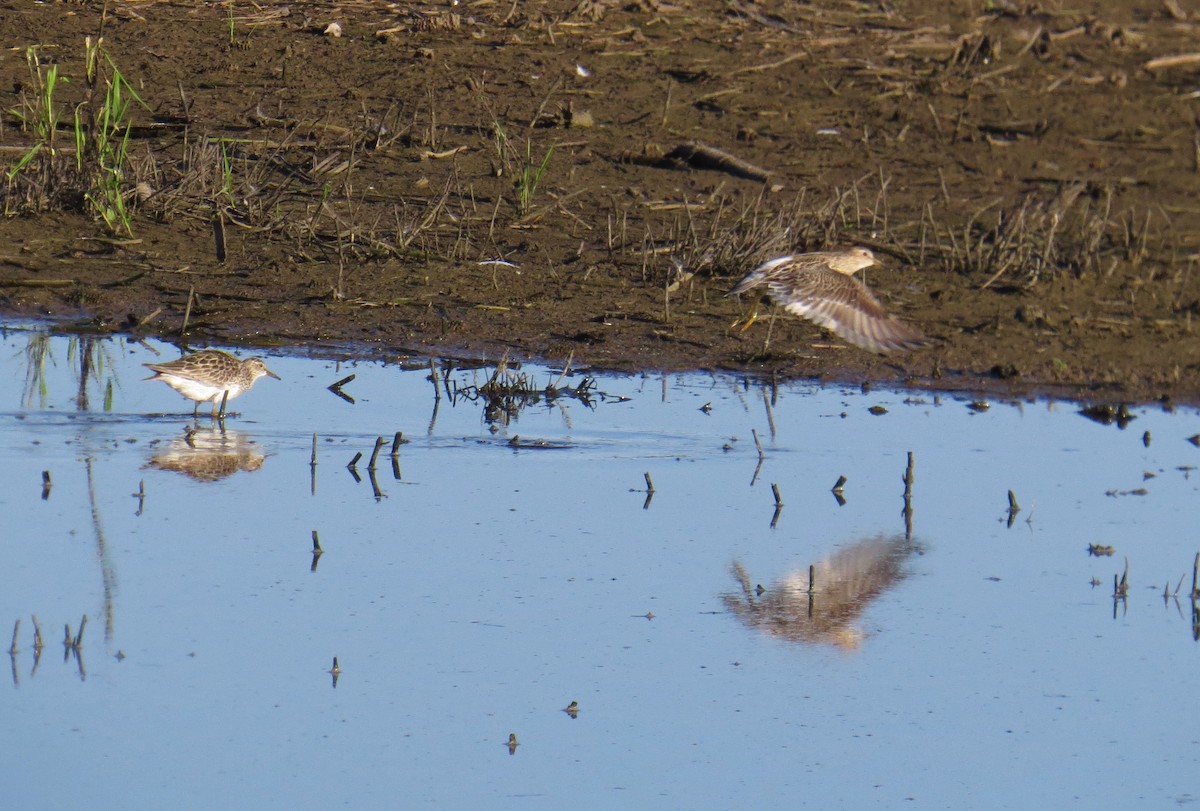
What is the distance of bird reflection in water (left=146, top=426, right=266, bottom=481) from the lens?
7621mm

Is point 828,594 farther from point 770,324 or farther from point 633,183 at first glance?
point 633,183

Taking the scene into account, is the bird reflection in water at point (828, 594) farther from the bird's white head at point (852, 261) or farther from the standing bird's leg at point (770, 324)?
the bird's white head at point (852, 261)

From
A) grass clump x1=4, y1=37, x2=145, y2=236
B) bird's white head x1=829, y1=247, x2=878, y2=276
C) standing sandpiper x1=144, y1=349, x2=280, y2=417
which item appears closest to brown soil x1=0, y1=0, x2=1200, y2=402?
grass clump x1=4, y1=37, x2=145, y2=236

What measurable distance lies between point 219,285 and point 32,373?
1751 millimetres

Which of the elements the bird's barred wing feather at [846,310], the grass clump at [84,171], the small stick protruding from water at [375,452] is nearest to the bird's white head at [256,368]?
the small stick protruding from water at [375,452]

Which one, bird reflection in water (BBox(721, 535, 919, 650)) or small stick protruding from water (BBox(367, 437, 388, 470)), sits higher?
small stick protruding from water (BBox(367, 437, 388, 470))

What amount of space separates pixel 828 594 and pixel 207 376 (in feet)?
10.5

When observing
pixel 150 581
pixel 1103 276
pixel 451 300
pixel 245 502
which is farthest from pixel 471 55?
pixel 150 581

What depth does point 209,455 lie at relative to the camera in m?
7.86

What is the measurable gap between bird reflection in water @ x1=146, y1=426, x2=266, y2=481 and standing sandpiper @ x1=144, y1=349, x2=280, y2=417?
0.56ft

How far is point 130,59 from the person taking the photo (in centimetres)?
1314

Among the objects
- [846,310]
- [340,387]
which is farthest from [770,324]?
[340,387]

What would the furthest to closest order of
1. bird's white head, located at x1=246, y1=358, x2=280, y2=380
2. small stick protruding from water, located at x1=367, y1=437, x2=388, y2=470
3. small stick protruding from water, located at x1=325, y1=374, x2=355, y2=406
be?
small stick protruding from water, located at x1=325, y1=374, x2=355, y2=406 → bird's white head, located at x1=246, y1=358, x2=280, y2=380 → small stick protruding from water, located at x1=367, y1=437, x2=388, y2=470

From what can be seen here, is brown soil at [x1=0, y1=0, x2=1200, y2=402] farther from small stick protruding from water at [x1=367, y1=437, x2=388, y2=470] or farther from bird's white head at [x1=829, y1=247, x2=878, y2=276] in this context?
small stick protruding from water at [x1=367, y1=437, x2=388, y2=470]
